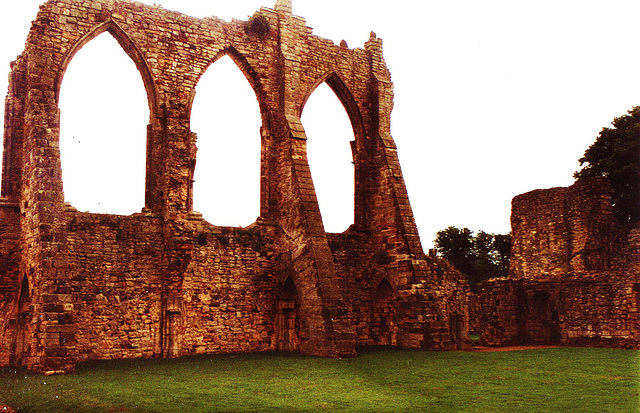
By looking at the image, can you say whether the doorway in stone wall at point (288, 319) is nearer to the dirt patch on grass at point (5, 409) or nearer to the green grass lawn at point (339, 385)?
the green grass lawn at point (339, 385)

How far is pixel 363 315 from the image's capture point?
17797mm

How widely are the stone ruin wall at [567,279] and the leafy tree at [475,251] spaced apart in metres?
18.3

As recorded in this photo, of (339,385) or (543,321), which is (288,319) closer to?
(339,385)

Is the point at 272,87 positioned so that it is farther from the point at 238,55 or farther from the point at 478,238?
the point at 478,238

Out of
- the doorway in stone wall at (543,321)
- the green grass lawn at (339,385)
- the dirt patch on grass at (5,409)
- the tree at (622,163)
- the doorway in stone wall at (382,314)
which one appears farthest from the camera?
the tree at (622,163)

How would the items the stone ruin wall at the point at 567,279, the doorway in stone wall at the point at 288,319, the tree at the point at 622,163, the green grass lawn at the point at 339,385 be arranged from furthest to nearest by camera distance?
the tree at the point at 622,163
the stone ruin wall at the point at 567,279
the doorway in stone wall at the point at 288,319
the green grass lawn at the point at 339,385

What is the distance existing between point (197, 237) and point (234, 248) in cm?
102

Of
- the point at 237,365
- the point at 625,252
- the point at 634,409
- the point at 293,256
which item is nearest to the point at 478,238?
the point at 625,252

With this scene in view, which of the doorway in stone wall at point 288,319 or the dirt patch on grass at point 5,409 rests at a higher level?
the doorway in stone wall at point 288,319

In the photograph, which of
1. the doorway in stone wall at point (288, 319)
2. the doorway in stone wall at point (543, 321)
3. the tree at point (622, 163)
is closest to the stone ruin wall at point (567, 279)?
the doorway in stone wall at point (543, 321)

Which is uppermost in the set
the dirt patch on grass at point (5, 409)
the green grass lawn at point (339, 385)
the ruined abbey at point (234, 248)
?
the ruined abbey at point (234, 248)

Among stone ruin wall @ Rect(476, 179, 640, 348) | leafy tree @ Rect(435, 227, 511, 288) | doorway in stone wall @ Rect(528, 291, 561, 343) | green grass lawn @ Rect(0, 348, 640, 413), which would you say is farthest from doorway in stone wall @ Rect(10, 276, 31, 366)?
leafy tree @ Rect(435, 227, 511, 288)

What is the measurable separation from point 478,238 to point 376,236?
29.4m

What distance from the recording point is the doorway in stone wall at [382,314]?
17.7m
